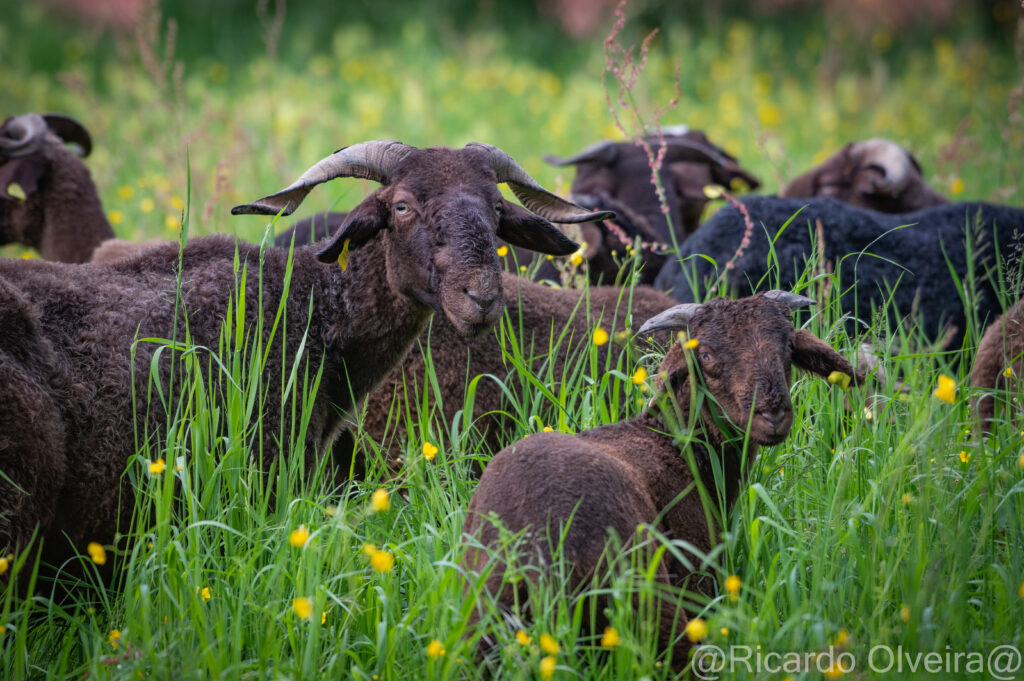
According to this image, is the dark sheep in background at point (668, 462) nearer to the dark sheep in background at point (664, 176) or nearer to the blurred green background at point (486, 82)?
the dark sheep in background at point (664, 176)

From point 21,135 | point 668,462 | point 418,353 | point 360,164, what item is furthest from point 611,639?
point 21,135

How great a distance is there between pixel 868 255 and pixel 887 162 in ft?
7.53

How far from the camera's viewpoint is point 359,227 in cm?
385

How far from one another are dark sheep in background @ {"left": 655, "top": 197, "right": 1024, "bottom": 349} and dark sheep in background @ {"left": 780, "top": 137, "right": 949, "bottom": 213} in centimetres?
146

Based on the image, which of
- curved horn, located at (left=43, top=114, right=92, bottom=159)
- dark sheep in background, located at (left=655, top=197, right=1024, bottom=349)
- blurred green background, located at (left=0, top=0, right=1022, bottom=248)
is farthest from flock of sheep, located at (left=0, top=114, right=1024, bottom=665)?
blurred green background, located at (left=0, top=0, right=1022, bottom=248)

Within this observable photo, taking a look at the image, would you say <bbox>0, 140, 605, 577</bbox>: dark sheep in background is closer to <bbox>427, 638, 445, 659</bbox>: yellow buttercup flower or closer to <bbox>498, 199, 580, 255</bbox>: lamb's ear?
<bbox>498, 199, 580, 255</bbox>: lamb's ear

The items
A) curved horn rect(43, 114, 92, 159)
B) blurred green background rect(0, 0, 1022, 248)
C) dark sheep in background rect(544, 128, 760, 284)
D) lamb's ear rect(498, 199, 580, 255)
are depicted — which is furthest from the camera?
blurred green background rect(0, 0, 1022, 248)

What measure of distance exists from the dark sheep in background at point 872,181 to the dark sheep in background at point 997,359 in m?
3.12

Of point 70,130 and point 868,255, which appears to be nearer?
point 868,255

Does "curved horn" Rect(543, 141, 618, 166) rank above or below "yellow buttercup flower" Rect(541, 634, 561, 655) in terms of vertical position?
above

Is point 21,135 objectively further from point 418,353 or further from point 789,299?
point 789,299

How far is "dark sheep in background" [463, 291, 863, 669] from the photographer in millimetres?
2879

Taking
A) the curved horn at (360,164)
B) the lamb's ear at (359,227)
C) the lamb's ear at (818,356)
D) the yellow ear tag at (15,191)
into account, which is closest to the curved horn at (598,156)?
the yellow ear tag at (15,191)

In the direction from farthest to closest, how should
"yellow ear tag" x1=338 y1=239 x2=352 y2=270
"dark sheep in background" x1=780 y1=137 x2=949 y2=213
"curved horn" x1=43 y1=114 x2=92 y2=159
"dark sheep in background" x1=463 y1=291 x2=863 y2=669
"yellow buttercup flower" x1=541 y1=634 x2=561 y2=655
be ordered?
"dark sheep in background" x1=780 y1=137 x2=949 y2=213
"curved horn" x1=43 y1=114 x2=92 y2=159
"yellow ear tag" x1=338 y1=239 x2=352 y2=270
"dark sheep in background" x1=463 y1=291 x2=863 y2=669
"yellow buttercup flower" x1=541 y1=634 x2=561 y2=655
